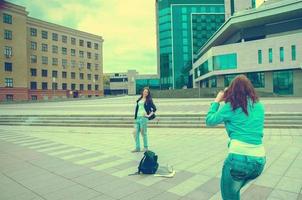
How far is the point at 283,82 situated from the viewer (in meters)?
42.0

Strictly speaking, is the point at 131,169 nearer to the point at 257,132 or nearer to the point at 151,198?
the point at 151,198

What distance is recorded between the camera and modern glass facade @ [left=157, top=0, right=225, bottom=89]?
77.5 metres

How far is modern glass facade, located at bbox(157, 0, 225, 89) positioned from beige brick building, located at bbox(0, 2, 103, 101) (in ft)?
68.8

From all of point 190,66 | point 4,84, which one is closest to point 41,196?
point 4,84

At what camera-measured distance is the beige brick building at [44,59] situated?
5512 cm

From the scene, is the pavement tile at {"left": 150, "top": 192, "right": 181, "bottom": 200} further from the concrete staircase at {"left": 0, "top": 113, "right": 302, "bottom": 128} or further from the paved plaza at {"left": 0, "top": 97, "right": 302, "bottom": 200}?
the concrete staircase at {"left": 0, "top": 113, "right": 302, "bottom": 128}

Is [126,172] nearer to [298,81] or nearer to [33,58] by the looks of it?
[298,81]

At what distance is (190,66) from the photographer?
77.4 m

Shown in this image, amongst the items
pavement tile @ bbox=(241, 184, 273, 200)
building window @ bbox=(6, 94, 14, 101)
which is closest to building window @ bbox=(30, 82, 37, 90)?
building window @ bbox=(6, 94, 14, 101)

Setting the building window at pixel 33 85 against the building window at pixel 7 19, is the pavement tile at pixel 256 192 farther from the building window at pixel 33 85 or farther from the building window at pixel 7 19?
the building window at pixel 33 85

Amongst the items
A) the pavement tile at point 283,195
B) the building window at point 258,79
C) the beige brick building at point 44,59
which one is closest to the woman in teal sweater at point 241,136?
the pavement tile at point 283,195

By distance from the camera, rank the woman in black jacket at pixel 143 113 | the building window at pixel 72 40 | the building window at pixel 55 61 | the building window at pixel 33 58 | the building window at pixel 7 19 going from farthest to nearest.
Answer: the building window at pixel 72 40 < the building window at pixel 55 61 < the building window at pixel 33 58 < the building window at pixel 7 19 < the woman in black jacket at pixel 143 113

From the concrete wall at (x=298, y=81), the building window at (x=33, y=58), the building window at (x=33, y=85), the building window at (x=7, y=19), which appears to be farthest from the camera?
the building window at (x=33, y=58)

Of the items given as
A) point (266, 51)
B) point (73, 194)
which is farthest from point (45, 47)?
point (73, 194)
